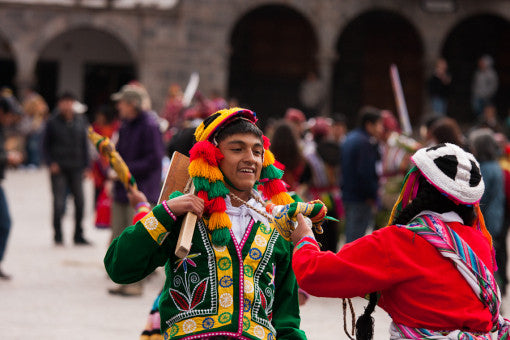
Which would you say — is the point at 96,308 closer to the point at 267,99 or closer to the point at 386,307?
the point at 386,307

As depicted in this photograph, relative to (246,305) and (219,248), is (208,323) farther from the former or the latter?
(219,248)

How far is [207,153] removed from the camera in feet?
11.0

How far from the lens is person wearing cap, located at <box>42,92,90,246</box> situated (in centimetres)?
1138

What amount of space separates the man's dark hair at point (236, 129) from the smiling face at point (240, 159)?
0.01m

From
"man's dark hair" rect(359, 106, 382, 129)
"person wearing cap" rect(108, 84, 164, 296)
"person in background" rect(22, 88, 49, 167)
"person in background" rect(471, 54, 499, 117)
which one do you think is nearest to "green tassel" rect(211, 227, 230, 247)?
"person wearing cap" rect(108, 84, 164, 296)

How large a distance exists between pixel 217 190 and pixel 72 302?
4.91 meters

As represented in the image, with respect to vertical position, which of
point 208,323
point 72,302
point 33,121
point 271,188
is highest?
point 271,188

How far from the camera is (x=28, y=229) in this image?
41.3 feet

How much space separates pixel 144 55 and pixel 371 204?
581 inches

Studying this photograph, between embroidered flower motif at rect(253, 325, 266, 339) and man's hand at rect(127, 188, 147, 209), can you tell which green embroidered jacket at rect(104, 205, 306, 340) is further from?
man's hand at rect(127, 188, 147, 209)

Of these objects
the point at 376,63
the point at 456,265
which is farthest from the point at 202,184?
the point at 376,63

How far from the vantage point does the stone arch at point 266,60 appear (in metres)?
25.6

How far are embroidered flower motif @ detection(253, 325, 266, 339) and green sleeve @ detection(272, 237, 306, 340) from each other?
133mm

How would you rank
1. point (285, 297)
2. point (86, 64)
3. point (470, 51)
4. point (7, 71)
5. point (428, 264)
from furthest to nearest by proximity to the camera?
point (7, 71) → point (86, 64) → point (470, 51) → point (285, 297) → point (428, 264)
